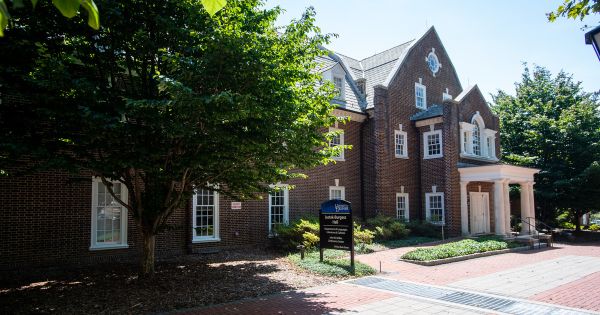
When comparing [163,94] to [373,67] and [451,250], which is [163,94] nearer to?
[451,250]

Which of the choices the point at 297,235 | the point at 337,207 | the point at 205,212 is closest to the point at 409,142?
the point at 297,235

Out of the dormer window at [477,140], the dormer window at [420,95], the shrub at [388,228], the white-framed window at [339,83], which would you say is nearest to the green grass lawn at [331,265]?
the shrub at [388,228]

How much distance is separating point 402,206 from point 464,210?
3299 mm

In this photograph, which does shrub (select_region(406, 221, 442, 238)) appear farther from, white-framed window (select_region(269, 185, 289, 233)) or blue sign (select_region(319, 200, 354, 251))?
blue sign (select_region(319, 200, 354, 251))

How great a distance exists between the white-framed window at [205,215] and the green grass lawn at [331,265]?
11.1 ft

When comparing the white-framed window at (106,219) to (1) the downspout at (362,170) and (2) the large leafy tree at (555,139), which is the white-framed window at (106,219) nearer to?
(1) the downspout at (362,170)

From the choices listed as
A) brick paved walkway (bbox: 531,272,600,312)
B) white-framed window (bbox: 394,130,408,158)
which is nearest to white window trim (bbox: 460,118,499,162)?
white-framed window (bbox: 394,130,408,158)

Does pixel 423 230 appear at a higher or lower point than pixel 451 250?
higher

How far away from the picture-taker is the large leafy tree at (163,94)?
7.50 metres

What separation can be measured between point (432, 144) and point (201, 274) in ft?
53.9

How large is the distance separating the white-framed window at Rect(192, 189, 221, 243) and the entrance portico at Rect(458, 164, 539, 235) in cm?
1370

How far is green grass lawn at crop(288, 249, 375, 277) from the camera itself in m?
11.4

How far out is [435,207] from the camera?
2272 centimetres

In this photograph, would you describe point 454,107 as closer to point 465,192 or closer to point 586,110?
point 465,192
